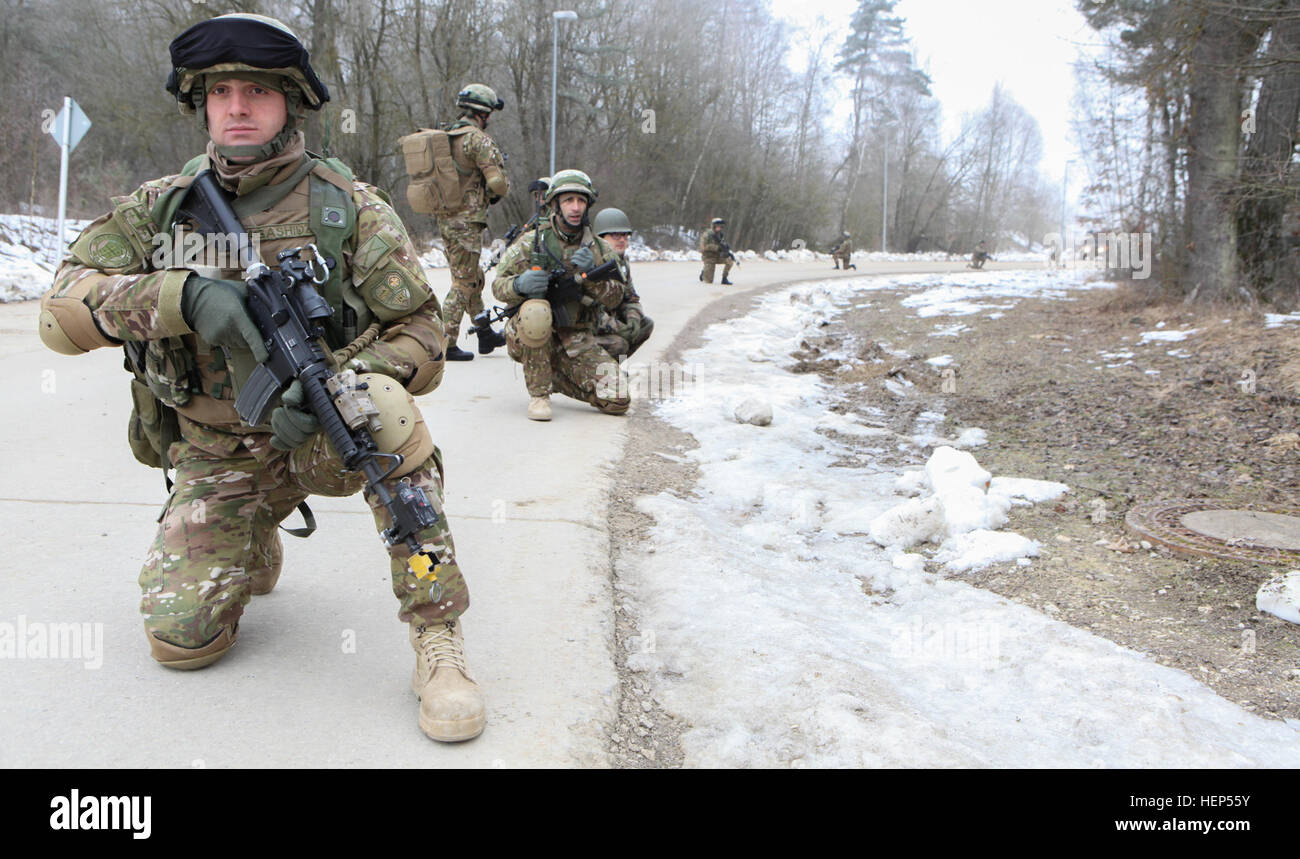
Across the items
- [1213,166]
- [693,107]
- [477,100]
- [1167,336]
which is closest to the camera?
[477,100]

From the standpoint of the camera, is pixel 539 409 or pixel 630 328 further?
pixel 630 328

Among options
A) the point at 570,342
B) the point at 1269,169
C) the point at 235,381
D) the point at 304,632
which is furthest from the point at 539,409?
the point at 1269,169

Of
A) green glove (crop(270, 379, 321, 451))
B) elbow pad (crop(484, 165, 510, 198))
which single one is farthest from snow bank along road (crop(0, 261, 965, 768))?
elbow pad (crop(484, 165, 510, 198))

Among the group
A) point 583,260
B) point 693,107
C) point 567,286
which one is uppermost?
point 693,107

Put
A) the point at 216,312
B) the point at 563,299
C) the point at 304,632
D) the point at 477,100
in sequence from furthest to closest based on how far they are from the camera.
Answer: the point at 477,100 → the point at 563,299 → the point at 304,632 → the point at 216,312

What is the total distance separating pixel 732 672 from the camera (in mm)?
3094

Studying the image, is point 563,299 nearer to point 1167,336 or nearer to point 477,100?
point 477,100

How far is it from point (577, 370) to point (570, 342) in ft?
0.66

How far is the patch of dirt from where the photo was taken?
3.73m

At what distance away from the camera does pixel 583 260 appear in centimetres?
667

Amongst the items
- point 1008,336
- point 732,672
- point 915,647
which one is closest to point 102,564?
point 732,672

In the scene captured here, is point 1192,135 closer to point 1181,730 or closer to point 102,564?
point 1181,730

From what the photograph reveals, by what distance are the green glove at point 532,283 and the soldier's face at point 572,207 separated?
440 mm

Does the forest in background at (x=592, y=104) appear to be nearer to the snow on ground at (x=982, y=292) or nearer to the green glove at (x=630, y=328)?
the green glove at (x=630, y=328)
